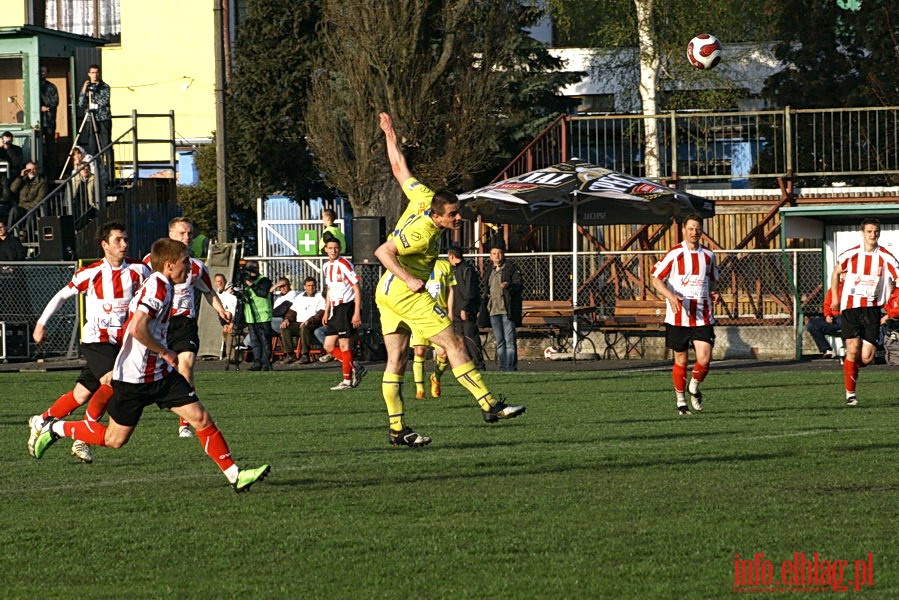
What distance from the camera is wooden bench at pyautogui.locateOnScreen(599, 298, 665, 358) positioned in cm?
2805

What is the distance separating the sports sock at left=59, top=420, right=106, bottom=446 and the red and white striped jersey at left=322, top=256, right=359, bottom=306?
1022cm

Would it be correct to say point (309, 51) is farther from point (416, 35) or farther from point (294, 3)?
point (416, 35)

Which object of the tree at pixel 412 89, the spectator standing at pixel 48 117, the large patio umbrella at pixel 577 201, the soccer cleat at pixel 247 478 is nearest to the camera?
the soccer cleat at pixel 247 478

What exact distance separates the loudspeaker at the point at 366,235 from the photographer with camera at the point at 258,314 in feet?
5.19

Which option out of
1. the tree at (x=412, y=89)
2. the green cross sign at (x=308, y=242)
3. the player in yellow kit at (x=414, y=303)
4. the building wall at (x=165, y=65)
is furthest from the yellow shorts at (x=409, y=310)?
the building wall at (x=165, y=65)

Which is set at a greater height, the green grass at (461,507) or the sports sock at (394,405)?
the sports sock at (394,405)

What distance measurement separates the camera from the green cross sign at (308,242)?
3753 centimetres

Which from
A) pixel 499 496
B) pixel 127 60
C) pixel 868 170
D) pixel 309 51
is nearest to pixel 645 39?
pixel 309 51

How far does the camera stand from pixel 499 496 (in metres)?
9.88

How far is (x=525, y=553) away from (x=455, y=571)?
1.71 ft

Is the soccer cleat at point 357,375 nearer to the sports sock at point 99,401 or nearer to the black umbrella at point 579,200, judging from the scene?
the black umbrella at point 579,200

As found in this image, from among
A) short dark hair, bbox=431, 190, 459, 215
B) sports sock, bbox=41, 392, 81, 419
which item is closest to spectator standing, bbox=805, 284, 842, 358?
short dark hair, bbox=431, 190, 459, 215

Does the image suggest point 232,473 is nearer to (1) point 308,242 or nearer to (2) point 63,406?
(2) point 63,406

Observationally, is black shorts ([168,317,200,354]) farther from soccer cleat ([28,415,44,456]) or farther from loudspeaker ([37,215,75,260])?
loudspeaker ([37,215,75,260])
